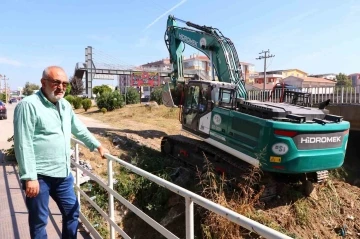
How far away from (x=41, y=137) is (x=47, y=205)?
0.64 meters

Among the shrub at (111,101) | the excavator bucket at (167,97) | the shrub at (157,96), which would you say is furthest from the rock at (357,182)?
the shrub at (111,101)

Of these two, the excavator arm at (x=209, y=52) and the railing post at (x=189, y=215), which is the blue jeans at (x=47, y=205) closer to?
the railing post at (x=189, y=215)

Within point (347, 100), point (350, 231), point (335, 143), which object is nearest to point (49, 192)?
point (335, 143)

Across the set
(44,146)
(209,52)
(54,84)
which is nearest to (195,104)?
Result: (209,52)

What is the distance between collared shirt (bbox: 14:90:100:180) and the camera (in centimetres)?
241

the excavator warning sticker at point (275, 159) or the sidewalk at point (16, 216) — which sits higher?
the excavator warning sticker at point (275, 159)

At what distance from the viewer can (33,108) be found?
8.19 ft

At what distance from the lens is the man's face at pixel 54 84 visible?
2.63 metres

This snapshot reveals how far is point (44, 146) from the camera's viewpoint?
8.52ft

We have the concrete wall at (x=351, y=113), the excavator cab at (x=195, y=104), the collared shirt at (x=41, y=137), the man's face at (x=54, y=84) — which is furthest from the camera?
the concrete wall at (x=351, y=113)

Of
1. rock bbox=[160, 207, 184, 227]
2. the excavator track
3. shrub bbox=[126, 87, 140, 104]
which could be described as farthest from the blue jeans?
shrub bbox=[126, 87, 140, 104]

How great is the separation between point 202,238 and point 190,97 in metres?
4.05

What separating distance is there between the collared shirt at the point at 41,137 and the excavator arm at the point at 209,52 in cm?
655

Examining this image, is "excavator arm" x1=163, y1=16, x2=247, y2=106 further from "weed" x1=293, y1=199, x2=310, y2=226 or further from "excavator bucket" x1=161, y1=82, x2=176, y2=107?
"weed" x1=293, y1=199, x2=310, y2=226
